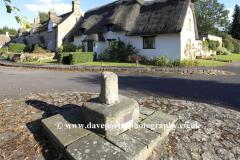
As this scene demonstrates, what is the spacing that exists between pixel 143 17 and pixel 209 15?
36044mm

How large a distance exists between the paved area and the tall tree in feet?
149

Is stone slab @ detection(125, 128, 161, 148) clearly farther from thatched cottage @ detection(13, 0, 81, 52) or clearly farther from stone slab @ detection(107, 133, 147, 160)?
thatched cottage @ detection(13, 0, 81, 52)

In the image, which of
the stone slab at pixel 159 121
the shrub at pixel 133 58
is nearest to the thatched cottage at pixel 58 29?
the shrub at pixel 133 58

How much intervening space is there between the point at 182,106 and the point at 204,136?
4.78 ft

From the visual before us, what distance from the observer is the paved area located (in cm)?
255

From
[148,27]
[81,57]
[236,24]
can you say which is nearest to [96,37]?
[81,57]

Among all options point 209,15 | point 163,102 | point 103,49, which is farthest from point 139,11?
point 209,15

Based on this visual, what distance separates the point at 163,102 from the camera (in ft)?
15.5

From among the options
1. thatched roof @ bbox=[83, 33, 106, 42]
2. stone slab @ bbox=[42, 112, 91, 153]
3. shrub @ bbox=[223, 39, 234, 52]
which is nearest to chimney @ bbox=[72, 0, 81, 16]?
thatched roof @ bbox=[83, 33, 106, 42]

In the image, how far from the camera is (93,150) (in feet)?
7.50

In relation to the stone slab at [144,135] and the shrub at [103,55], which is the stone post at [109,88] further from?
the shrub at [103,55]

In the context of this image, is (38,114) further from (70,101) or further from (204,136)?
(204,136)

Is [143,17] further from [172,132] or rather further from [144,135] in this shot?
[144,135]

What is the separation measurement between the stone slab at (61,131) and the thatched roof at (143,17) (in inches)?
564
